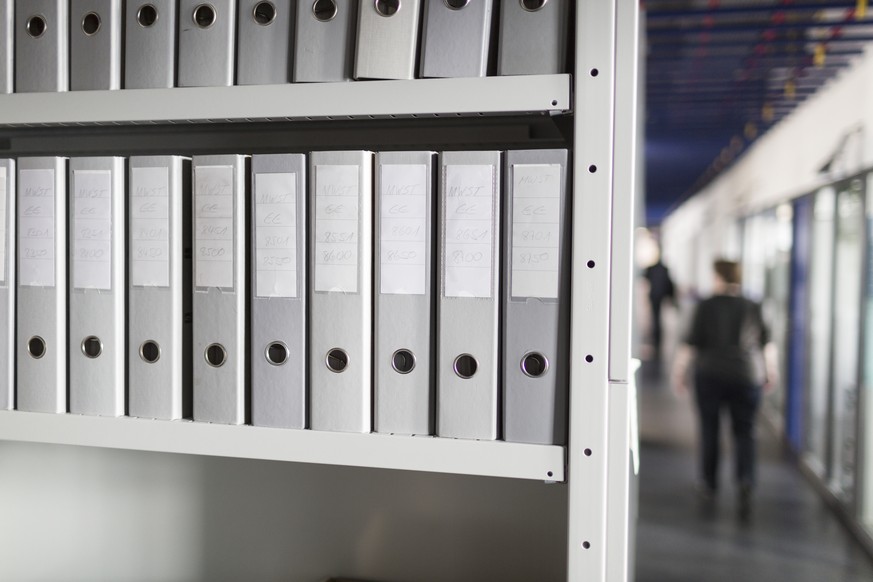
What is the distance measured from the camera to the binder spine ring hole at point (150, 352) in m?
Answer: 1.11

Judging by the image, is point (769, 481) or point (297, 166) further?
point (769, 481)

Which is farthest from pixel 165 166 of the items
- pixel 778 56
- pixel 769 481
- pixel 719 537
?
pixel 769 481

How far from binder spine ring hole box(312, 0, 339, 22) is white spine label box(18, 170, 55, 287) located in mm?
458

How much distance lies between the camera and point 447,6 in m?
1.00

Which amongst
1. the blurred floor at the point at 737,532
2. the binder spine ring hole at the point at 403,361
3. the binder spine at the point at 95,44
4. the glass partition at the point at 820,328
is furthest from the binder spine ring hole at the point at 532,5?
the glass partition at the point at 820,328

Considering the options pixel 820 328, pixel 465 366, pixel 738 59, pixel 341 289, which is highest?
pixel 738 59

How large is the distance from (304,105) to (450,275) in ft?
1.01

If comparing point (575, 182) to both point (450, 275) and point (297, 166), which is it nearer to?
point (450, 275)

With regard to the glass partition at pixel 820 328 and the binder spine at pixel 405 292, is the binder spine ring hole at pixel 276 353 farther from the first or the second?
the glass partition at pixel 820 328

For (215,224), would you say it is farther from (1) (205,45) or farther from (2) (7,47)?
(2) (7,47)

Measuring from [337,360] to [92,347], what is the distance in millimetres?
376

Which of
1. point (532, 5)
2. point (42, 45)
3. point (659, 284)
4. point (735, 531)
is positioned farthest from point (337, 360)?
point (659, 284)

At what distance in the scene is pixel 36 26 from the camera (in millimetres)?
1129

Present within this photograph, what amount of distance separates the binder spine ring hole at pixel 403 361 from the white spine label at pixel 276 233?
16 centimetres
